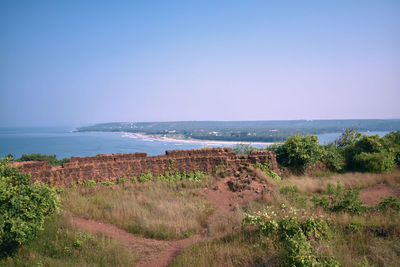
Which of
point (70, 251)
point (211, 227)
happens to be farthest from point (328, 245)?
point (70, 251)

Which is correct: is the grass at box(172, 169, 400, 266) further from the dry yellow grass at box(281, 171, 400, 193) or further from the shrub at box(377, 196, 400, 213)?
the dry yellow grass at box(281, 171, 400, 193)

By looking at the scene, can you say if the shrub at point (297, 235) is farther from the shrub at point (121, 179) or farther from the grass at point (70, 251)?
the shrub at point (121, 179)

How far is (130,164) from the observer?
11.1 m

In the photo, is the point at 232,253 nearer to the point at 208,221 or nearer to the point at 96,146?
the point at 208,221

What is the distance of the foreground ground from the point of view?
15.5 feet

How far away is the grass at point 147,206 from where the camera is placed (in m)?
6.94

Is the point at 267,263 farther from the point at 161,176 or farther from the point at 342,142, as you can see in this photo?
the point at 342,142

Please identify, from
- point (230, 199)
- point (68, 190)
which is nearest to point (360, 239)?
point (230, 199)

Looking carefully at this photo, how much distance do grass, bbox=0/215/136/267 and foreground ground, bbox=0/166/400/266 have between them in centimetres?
2

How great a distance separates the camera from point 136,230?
694 cm

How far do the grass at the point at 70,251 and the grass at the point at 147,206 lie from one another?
1187 mm

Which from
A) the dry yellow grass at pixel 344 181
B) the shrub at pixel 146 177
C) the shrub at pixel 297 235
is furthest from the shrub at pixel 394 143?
the shrub at pixel 146 177

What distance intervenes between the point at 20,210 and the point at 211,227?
4.80m

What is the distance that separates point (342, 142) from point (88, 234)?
55.6 feet
